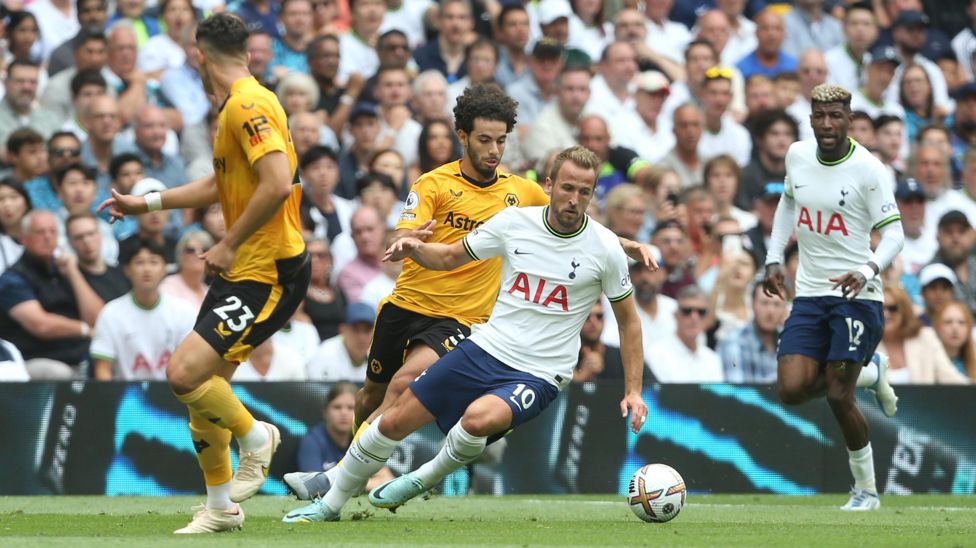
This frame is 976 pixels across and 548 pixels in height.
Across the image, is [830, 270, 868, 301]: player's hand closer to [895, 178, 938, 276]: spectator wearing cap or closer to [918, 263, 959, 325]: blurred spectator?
[918, 263, 959, 325]: blurred spectator

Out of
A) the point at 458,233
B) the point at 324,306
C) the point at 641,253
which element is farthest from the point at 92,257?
the point at 641,253

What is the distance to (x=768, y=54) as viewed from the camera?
19.6 metres

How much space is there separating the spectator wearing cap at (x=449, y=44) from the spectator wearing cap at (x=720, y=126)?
2774mm

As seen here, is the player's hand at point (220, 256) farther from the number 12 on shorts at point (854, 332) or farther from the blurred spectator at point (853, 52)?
the blurred spectator at point (853, 52)

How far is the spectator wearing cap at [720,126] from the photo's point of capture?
17828mm

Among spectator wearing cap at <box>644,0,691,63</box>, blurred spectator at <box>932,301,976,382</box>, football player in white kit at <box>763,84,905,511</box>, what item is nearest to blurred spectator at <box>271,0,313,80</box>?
spectator wearing cap at <box>644,0,691,63</box>

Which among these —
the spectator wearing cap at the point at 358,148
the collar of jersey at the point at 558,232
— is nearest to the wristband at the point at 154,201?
the collar of jersey at the point at 558,232

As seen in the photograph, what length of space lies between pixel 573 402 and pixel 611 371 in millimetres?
909

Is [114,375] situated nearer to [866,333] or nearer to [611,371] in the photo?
[611,371]

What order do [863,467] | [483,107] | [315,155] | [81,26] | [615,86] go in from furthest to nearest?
[615,86] < [81,26] < [315,155] < [863,467] < [483,107]

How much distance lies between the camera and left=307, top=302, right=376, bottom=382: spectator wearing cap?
13836 mm

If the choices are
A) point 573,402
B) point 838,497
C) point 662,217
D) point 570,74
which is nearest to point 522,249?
point 573,402

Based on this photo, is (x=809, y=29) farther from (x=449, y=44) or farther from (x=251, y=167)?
(x=251, y=167)

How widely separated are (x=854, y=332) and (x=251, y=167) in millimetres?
4836
